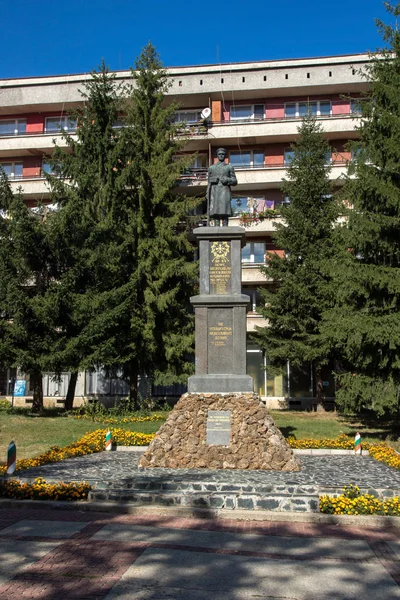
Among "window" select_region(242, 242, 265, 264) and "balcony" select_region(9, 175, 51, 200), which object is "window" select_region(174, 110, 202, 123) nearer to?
"window" select_region(242, 242, 265, 264)

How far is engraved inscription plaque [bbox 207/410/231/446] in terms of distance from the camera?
37.4 ft

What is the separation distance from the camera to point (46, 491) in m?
9.12

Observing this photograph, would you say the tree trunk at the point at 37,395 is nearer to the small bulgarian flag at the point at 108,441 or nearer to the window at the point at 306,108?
the small bulgarian flag at the point at 108,441

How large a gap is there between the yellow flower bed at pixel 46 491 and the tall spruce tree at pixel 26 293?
1063 centimetres

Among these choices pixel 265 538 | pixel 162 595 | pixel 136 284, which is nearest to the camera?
pixel 162 595

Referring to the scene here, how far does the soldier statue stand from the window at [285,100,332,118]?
1947 cm

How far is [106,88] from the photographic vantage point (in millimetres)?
25828

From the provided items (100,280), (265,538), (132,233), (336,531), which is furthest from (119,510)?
(132,233)

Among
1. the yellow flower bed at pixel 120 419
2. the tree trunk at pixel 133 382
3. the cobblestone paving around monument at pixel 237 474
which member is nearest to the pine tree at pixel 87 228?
the yellow flower bed at pixel 120 419

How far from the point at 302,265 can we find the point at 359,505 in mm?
16568

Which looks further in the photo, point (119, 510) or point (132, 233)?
point (132, 233)

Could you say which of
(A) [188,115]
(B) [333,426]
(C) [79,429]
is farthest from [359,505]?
(A) [188,115]

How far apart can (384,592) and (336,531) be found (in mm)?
2319

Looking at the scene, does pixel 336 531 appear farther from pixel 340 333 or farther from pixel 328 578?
pixel 340 333
